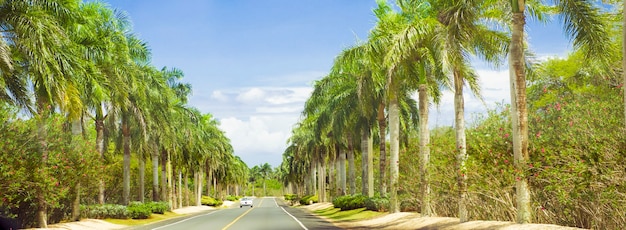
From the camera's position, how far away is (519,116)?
55.2 ft

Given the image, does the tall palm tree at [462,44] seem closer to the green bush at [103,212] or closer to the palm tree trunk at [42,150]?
the palm tree trunk at [42,150]

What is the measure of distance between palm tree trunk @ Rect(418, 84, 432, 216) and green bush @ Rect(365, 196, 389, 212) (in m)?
7.74

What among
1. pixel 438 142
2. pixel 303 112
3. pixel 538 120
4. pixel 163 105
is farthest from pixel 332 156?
pixel 538 120

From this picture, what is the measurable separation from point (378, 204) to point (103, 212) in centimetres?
1526

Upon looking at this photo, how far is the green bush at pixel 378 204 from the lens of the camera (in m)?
33.5

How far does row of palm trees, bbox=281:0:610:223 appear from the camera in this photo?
17359mm

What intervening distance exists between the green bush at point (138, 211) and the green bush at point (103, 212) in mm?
847

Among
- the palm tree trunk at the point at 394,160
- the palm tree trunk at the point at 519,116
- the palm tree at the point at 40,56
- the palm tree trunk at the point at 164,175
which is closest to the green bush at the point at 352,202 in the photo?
the palm tree trunk at the point at 394,160

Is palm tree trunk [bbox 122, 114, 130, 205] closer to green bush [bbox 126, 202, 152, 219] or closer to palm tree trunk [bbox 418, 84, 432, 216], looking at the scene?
green bush [bbox 126, 202, 152, 219]

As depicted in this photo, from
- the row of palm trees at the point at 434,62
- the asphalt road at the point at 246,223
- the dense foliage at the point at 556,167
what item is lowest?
the asphalt road at the point at 246,223

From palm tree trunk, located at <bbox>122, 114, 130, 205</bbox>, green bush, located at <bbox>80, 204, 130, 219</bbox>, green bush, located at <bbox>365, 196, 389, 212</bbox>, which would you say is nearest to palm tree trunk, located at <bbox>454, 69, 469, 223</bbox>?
green bush, located at <bbox>365, 196, 389, 212</bbox>

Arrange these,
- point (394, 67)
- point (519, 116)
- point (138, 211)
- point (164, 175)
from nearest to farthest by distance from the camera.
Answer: point (519, 116)
point (394, 67)
point (138, 211)
point (164, 175)

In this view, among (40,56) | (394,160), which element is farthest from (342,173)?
(40,56)

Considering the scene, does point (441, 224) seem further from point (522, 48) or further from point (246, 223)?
point (246, 223)
